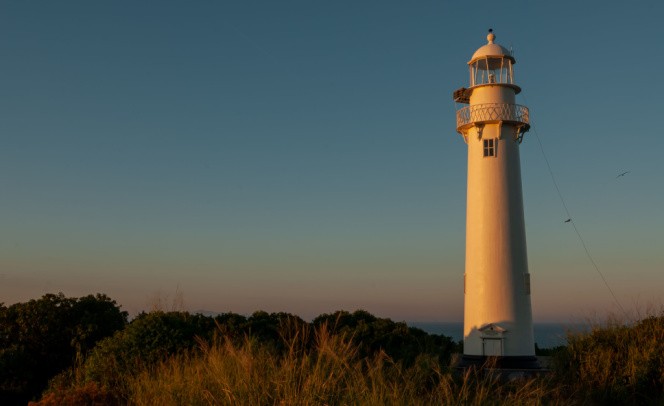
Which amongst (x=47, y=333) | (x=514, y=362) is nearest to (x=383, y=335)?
(x=514, y=362)

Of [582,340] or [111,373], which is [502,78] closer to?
[582,340]

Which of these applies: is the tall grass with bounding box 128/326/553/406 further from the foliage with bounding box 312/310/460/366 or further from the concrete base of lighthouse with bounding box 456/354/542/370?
the concrete base of lighthouse with bounding box 456/354/542/370

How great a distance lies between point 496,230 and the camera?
24.9m

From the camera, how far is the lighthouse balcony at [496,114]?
25.9m

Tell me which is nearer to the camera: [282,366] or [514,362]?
[282,366]

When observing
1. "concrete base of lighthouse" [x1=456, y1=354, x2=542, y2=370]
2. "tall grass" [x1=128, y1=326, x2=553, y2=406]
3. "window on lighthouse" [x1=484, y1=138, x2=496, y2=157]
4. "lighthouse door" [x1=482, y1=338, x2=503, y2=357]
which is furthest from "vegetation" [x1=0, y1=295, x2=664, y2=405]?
"window on lighthouse" [x1=484, y1=138, x2=496, y2=157]

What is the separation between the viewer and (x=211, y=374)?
38.0 ft

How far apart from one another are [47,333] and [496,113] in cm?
1760

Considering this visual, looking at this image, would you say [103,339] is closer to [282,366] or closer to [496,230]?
[282,366]

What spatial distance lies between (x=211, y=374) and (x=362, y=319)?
17524 millimetres

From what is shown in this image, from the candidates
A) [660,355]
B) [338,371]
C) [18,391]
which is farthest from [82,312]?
[660,355]

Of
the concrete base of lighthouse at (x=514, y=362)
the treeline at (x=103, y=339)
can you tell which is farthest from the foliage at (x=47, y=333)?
the concrete base of lighthouse at (x=514, y=362)

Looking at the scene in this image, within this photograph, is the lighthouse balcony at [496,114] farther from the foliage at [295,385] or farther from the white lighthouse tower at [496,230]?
the foliage at [295,385]

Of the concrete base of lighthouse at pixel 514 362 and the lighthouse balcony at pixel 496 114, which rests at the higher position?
the lighthouse balcony at pixel 496 114
